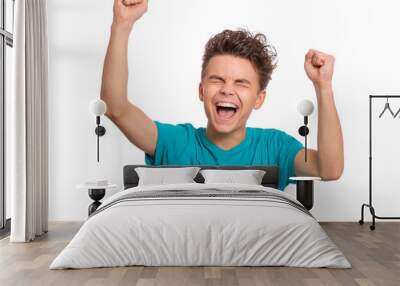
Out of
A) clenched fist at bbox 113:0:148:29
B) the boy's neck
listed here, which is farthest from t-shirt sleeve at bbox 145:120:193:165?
clenched fist at bbox 113:0:148:29

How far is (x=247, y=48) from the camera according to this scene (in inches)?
258

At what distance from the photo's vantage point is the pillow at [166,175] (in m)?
6.04

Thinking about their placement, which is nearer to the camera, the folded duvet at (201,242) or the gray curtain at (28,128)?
the folded duvet at (201,242)

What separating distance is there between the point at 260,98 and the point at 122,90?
5.10 feet

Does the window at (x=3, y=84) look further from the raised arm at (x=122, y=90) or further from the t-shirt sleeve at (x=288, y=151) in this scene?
the t-shirt sleeve at (x=288, y=151)

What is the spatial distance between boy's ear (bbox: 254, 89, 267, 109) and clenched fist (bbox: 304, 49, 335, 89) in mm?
548

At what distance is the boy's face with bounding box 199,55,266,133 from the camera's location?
641 centimetres

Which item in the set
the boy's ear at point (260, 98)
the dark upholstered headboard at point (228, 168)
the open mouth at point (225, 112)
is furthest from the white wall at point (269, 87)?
the open mouth at point (225, 112)

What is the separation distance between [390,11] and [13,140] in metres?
4.34

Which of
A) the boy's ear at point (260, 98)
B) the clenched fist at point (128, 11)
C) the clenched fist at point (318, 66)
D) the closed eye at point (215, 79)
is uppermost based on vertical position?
the clenched fist at point (128, 11)

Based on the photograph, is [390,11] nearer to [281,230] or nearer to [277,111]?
[277,111]

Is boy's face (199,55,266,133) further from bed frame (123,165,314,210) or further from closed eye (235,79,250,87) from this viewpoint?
bed frame (123,165,314,210)

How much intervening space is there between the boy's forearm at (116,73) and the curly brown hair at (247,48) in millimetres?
900

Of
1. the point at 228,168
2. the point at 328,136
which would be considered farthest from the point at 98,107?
the point at 328,136
